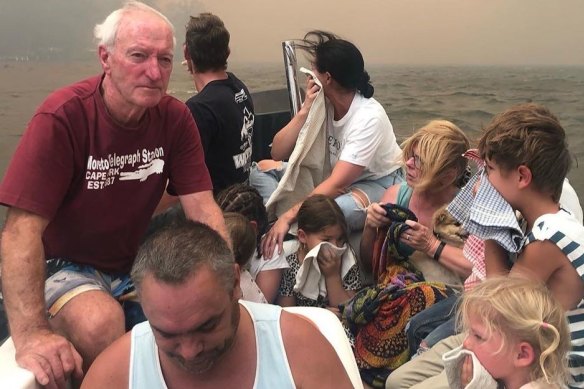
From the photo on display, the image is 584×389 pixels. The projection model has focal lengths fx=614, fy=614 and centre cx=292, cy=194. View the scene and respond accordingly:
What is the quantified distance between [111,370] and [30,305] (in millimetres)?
429

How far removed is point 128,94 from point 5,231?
1.49 ft

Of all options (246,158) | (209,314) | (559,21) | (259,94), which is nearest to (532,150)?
(209,314)

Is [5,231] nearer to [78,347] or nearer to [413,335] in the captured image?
[78,347]

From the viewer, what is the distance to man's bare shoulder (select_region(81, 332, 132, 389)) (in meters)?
1.08

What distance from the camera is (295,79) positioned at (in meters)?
3.10

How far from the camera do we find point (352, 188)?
2617mm

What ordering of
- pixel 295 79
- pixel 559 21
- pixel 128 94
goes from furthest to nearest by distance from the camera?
pixel 559 21
pixel 295 79
pixel 128 94

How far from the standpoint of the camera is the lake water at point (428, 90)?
4223 mm

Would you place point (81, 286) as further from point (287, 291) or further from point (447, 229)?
point (447, 229)

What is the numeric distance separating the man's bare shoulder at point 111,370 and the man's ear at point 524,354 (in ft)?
2.51

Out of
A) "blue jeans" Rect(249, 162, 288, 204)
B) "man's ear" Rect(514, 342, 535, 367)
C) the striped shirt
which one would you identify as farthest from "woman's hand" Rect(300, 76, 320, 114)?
"man's ear" Rect(514, 342, 535, 367)

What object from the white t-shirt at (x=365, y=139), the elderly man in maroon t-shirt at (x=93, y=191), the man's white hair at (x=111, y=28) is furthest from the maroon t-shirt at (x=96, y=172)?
the white t-shirt at (x=365, y=139)

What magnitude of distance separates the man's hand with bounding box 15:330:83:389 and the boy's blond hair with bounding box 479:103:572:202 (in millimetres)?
1117

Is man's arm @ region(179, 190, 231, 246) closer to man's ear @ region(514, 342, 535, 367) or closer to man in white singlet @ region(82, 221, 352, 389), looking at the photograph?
man in white singlet @ region(82, 221, 352, 389)
